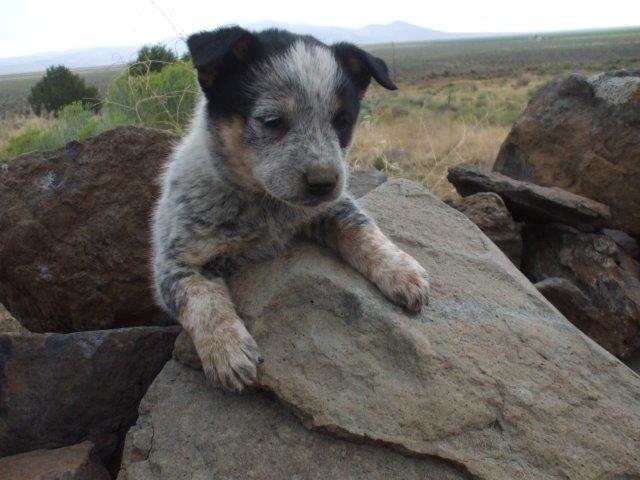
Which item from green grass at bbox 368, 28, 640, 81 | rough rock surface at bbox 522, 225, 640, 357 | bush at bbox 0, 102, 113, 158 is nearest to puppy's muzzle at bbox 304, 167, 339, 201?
rough rock surface at bbox 522, 225, 640, 357

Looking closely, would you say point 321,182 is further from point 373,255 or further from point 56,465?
point 56,465

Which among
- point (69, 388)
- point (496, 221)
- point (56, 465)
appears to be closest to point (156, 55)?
point (496, 221)

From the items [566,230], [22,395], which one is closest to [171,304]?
[22,395]

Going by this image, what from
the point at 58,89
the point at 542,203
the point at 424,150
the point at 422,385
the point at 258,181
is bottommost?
the point at 424,150

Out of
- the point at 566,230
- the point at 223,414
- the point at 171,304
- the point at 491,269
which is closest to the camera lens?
the point at 223,414

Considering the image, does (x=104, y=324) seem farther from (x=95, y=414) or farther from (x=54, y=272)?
(x=95, y=414)

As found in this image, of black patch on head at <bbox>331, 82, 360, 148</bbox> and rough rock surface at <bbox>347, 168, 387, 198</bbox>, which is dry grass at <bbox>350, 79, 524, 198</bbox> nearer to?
rough rock surface at <bbox>347, 168, 387, 198</bbox>
